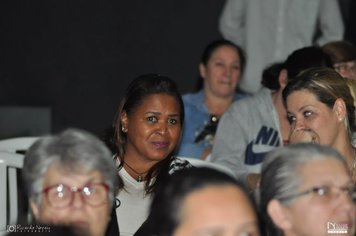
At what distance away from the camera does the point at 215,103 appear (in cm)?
570

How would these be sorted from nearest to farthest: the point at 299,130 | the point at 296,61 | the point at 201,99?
the point at 299,130
the point at 296,61
the point at 201,99

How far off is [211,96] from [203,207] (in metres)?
3.23

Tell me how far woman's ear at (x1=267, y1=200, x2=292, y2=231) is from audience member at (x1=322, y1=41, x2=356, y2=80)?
2.69 m

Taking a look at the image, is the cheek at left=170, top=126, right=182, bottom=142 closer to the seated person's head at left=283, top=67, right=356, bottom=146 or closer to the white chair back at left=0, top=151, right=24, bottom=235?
the seated person's head at left=283, top=67, right=356, bottom=146

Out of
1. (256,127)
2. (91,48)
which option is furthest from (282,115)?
(91,48)

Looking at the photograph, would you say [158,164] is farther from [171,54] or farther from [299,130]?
[171,54]

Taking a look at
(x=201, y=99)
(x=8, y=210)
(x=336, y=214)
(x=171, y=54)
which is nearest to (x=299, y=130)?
(x=336, y=214)

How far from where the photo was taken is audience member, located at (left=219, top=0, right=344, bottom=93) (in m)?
6.43

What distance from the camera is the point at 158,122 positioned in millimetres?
4113

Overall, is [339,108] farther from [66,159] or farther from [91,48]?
[91,48]

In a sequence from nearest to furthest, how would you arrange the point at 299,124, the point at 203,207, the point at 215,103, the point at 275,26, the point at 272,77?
1. the point at 203,207
2. the point at 299,124
3. the point at 272,77
4. the point at 215,103
5. the point at 275,26

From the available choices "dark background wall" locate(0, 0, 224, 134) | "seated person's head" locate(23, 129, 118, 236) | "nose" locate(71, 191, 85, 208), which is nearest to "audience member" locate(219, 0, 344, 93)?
"dark background wall" locate(0, 0, 224, 134)

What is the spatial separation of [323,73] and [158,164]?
2.87 feet

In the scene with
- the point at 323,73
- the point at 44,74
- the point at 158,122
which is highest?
the point at 323,73
